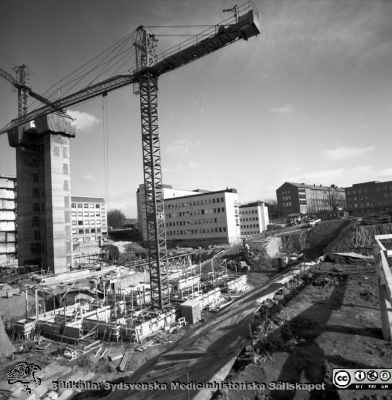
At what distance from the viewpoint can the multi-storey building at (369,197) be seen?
87188 millimetres

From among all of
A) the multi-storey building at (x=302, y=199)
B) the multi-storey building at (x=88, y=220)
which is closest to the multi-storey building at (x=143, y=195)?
the multi-storey building at (x=88, y=220)

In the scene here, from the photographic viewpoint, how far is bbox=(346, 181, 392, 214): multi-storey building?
87188 mm

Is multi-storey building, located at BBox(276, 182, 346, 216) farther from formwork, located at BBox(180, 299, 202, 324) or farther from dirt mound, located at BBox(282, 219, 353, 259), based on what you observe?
formwork, located at BBox(180, 299, 202, 324)

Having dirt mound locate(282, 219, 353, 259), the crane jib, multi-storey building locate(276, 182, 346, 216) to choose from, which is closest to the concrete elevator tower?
the crane jib

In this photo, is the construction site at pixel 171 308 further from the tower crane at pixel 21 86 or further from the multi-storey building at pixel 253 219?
the multi-storey building at pixel 253 219

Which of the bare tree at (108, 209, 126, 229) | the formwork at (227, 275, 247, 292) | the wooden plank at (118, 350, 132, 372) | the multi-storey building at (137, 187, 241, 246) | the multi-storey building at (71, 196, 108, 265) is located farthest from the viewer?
the bare tree at (108, 209, 126, 229)

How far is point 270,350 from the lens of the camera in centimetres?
711

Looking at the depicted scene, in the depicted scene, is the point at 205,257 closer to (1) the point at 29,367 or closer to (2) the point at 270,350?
(1) the point at 29,367

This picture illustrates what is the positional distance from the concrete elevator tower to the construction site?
6.6 inches

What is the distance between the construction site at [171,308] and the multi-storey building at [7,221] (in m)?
17.1

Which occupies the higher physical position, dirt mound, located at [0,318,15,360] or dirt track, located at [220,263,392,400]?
dirt track, located at [220,263,392,400]

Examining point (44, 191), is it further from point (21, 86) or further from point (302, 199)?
point (302, 199)

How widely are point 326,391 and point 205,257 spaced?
48.9m

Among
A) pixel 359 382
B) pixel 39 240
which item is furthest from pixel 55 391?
pixel 39 240
